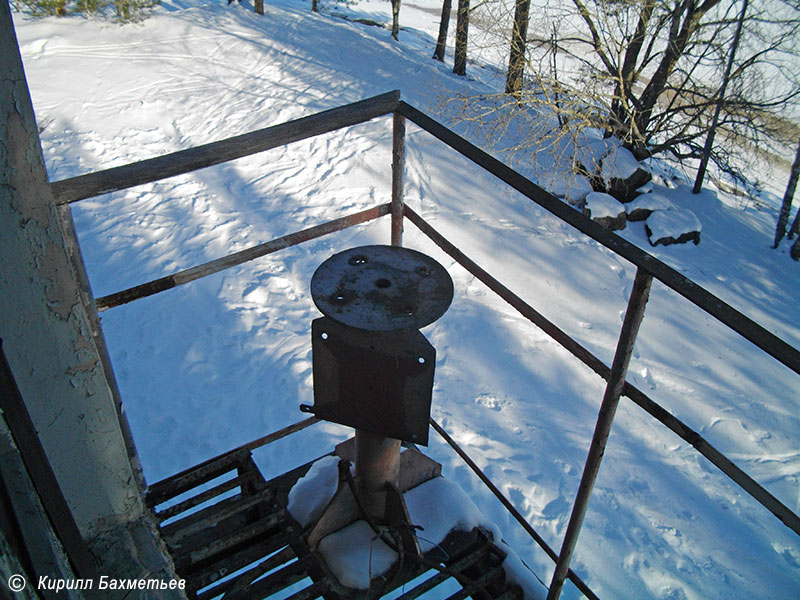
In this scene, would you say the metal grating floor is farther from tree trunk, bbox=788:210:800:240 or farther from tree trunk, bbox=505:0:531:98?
tree trunk, bbox=788:210:800:240

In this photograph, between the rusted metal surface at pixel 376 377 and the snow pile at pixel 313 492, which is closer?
the rusted metal surface at pixel 376 377

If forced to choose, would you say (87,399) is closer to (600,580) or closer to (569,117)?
(600,580)

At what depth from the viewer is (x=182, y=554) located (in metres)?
2.19

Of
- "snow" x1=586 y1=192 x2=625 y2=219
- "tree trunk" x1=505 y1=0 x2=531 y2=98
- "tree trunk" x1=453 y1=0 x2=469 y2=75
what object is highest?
"tree trunk" x1=505 y1=0 x2=531 y2=98

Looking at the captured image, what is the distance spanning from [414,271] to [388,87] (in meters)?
11.8

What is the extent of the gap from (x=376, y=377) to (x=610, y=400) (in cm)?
66

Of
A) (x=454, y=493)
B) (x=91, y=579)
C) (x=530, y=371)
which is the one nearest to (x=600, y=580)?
(x=530, y=371)

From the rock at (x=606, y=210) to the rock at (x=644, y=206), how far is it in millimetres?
345

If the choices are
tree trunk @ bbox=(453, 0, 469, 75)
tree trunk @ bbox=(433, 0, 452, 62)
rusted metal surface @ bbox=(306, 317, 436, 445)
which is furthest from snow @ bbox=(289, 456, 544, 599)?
tree trunk @ bbox=(433, 0, 452, 62)

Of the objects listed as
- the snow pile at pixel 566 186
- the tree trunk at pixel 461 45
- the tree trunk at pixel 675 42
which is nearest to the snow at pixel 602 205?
the snow pile at pixel 566 186

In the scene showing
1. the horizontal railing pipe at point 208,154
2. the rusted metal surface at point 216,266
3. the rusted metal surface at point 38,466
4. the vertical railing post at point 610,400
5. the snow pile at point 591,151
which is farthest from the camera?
the snow pile at point 591,151

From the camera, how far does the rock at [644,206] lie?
11602 millimetres

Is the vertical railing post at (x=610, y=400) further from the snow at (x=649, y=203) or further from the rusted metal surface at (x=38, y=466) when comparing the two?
the snow at (x=649, y=203)

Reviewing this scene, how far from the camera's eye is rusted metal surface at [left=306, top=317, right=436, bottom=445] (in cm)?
187
